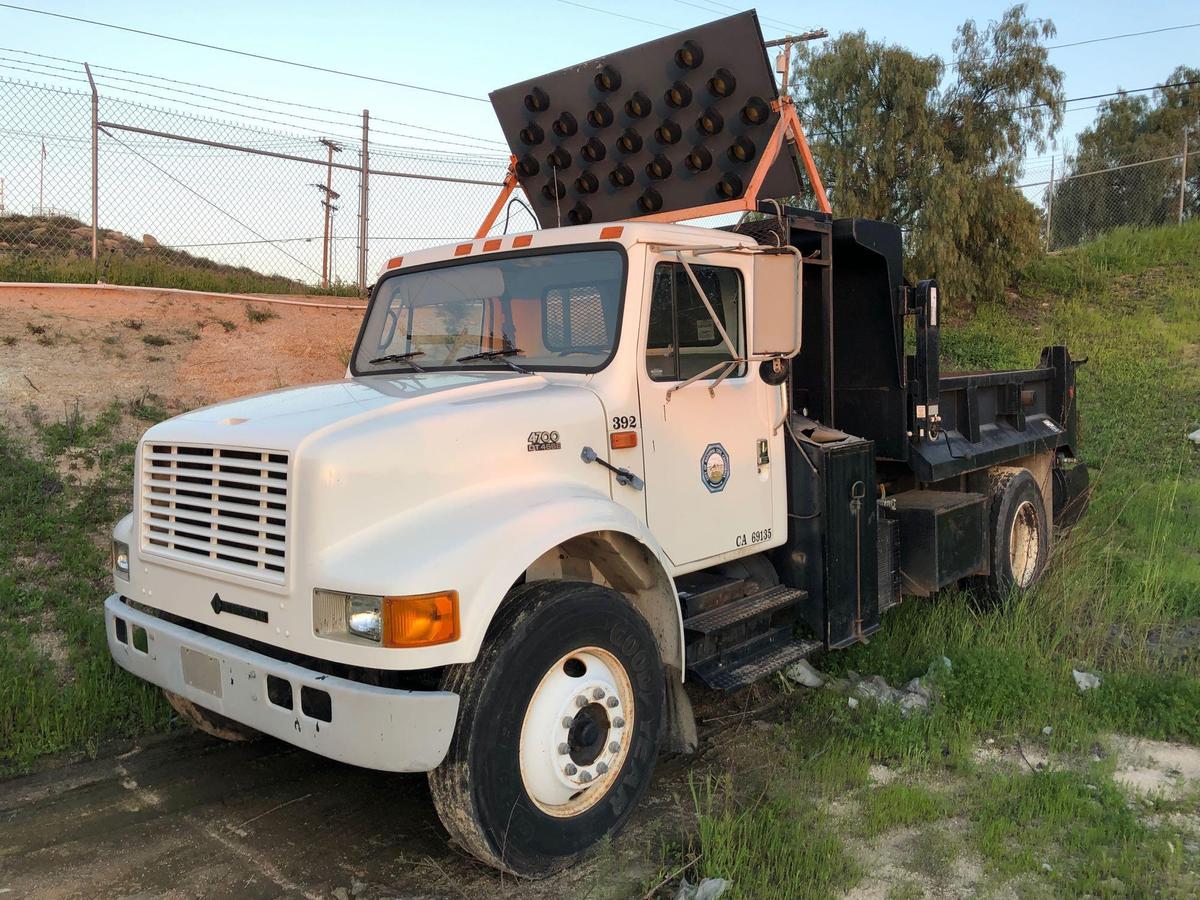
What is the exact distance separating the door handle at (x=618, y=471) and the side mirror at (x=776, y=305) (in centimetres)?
78

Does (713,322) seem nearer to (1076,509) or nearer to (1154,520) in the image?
(1076,509)

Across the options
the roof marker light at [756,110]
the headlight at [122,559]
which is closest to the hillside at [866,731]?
the headlight at [122,559]

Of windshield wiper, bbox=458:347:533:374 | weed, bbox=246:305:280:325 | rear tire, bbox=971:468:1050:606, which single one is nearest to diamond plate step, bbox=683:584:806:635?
windshield wiper, bbox=458:347:533:374

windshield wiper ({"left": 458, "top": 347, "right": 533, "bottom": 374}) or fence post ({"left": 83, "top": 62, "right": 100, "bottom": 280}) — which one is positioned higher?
fence post ({"left": 83, "top": 62, "right": 100, "bottom": 280})

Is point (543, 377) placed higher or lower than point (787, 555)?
higher

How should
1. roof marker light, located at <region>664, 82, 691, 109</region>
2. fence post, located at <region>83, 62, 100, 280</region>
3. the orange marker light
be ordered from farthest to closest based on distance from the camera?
fence post, located at <region>83, 62, 100, 280</region>, roof marker light, located at <region>664, 82, 691, 109</region>, the orange marker light

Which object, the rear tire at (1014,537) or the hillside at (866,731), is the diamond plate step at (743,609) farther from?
the rear tire at (1014,537)

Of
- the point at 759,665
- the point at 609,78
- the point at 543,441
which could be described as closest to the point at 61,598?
the point at 543,441

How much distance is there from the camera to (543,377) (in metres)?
4.17

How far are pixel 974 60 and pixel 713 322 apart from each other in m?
16.9

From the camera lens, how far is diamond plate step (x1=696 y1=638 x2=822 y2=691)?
4.28 meters

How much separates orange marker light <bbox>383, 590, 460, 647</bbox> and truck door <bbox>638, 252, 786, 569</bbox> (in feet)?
4.05

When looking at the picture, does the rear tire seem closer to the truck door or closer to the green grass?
the truck door

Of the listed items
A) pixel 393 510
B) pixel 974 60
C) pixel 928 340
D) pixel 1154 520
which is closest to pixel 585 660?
pixel 393 510
